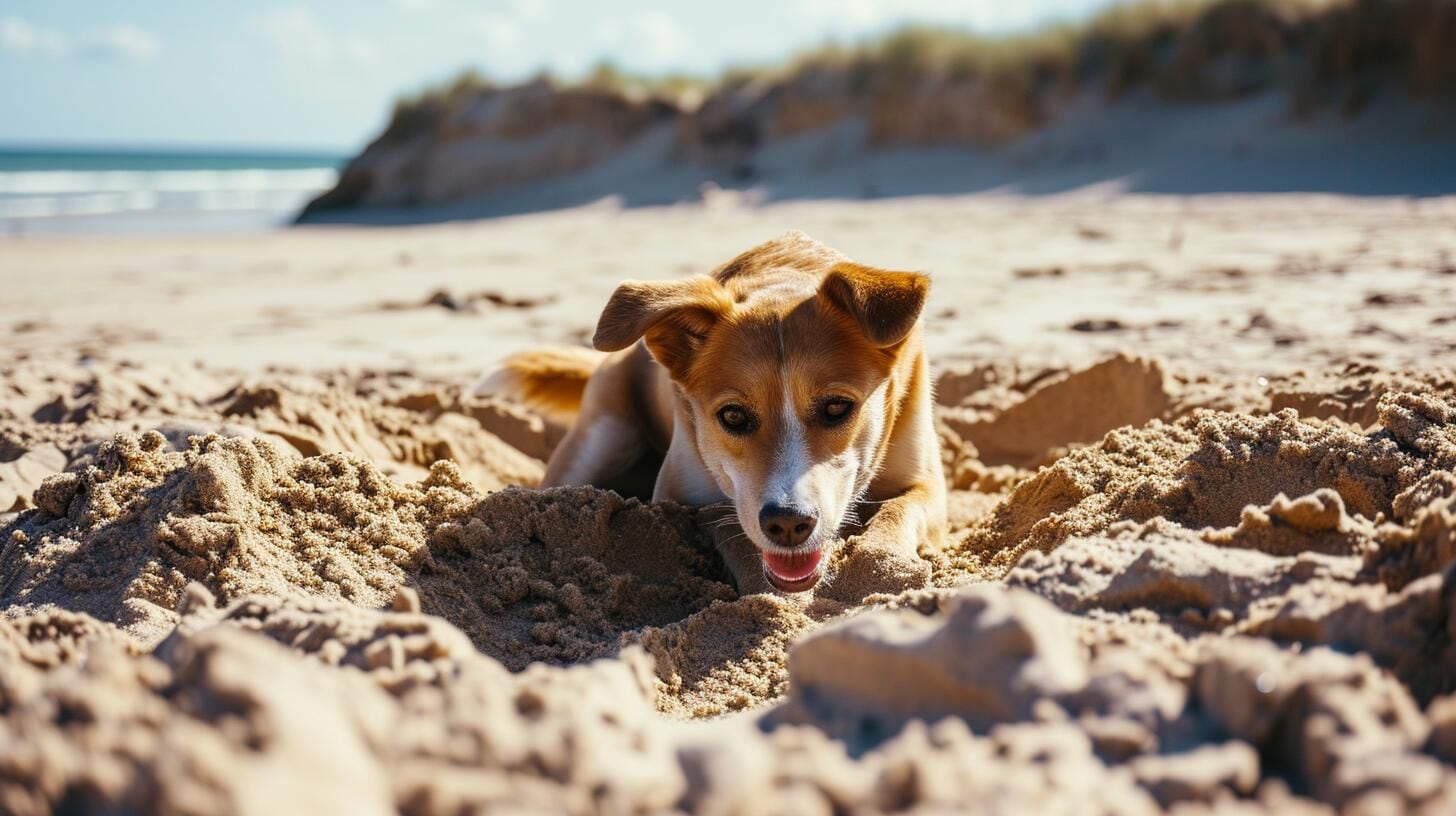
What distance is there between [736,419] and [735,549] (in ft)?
1.50

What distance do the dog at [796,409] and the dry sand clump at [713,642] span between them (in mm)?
190

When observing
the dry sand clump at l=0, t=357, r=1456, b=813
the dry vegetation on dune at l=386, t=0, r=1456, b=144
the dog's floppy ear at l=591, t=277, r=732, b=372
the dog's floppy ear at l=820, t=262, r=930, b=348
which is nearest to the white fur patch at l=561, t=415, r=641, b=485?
the dry sand clump at l=0, t=357, r=1456, b=813

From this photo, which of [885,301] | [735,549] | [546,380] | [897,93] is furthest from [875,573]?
[897,93]

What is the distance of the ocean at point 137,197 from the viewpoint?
81.0 ft

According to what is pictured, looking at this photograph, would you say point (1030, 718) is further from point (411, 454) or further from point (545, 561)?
point (411, 454)

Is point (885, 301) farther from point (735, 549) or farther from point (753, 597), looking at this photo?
point (753, 597)

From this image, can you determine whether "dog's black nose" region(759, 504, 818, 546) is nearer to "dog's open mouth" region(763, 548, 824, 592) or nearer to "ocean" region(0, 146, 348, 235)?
"dog's open mouth" region(763, 548, 824, 592)

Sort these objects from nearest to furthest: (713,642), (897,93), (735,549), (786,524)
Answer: (713,642), (786,524), (735,549), (897,93)

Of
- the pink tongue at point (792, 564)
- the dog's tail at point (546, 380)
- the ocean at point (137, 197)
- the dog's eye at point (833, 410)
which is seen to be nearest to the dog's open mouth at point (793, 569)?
the pink tongue at point (792, 564)

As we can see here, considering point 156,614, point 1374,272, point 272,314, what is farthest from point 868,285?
point 272,314

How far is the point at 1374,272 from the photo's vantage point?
7406mm

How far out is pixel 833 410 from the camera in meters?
4.03

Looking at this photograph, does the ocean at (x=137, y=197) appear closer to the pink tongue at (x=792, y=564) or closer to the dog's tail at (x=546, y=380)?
the dog's tail at (x=546, y=380)

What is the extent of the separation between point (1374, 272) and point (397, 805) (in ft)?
25.3
